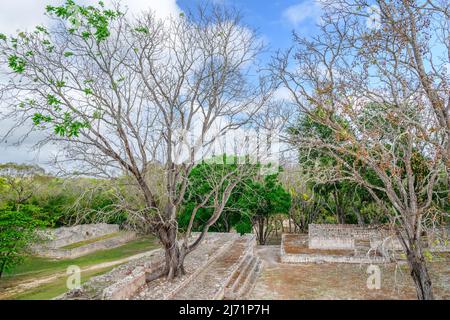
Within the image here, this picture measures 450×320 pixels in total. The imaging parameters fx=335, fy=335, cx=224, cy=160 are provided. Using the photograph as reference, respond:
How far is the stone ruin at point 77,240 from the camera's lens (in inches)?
830

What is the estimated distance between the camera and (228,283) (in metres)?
10.6

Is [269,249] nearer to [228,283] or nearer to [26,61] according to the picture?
[228,283]

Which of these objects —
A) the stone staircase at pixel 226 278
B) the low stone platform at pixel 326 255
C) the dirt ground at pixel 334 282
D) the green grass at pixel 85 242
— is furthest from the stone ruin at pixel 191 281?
the green grass at pixel 85 242

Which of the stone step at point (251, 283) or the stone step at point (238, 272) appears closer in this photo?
the stone step at point (238, 272)

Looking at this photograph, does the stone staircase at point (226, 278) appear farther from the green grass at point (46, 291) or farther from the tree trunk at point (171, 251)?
the green grass at point (46, 291)

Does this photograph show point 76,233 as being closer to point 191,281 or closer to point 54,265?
point 54,265

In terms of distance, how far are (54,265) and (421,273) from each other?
19.2 metres

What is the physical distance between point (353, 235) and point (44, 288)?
15082 millimetres

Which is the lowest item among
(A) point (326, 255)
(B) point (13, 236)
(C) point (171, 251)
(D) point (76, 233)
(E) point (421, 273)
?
(A) point (326, 255)

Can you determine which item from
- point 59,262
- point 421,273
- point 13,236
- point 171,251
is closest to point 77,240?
point 59,262

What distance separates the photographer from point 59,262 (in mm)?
20250

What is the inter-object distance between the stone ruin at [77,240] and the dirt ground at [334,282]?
1171 centimetres
